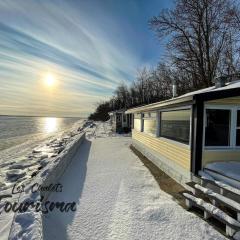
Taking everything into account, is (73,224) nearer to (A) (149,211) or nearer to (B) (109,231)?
(B) (109,231)

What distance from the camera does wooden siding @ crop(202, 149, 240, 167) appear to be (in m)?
5.97

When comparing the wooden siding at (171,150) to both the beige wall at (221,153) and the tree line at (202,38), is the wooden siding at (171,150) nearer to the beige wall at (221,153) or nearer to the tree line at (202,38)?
the beige wall at (221,153)

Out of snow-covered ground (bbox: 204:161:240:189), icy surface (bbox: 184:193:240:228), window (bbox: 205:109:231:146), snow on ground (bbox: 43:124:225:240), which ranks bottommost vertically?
snow on ground (bbox: 43:124:225:240)

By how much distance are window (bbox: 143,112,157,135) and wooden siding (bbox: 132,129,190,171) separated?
310 millimetres

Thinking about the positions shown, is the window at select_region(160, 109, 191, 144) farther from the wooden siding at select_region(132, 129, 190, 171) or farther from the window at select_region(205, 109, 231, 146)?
the window at select_region(205, 109, 231, 146)

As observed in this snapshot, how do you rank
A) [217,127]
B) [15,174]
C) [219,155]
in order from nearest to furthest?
[219,155] < [217,127] < [15,174]

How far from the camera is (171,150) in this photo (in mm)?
7504

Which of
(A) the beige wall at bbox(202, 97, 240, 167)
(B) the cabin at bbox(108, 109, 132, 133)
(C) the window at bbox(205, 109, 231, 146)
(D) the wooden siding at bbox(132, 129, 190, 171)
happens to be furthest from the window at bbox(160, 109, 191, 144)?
(B) the cabin at bbox(108, 109, 132, 133)

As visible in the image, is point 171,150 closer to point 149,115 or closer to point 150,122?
point 150,122

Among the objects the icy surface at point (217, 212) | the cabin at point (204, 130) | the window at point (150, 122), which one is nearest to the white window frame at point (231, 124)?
the cabin at point (204, 130)

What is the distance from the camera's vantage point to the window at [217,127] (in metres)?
6.06

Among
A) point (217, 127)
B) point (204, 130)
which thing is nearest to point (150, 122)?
point (217, 127)

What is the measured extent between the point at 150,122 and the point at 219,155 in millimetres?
4790

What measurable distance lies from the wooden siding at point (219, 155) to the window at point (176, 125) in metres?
0.67
